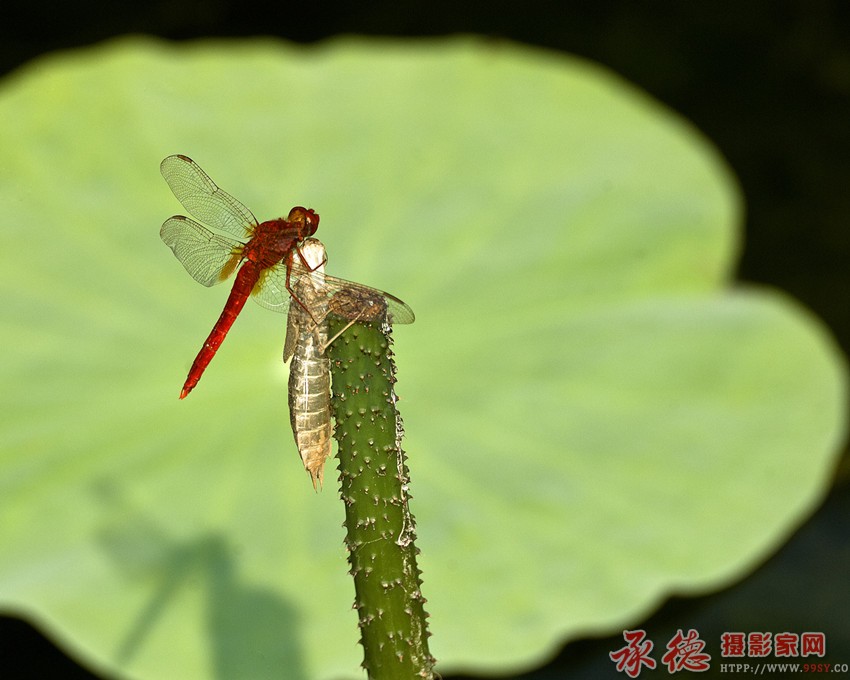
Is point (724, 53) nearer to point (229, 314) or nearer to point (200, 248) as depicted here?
point (200, 248)

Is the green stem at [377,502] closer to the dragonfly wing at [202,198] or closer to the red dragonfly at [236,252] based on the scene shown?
the red dragonfly at [236,252]

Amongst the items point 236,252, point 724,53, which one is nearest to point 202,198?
point 236,252

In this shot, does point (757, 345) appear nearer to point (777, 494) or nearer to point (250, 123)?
point (777, 494)

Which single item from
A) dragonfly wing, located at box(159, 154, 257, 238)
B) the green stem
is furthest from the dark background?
the green stem

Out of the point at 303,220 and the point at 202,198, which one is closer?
the point at 303,220

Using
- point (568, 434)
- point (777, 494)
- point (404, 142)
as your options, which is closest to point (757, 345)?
point (777, 494)

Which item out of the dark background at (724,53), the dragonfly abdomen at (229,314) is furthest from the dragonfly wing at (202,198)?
the dark background at (724,53)
